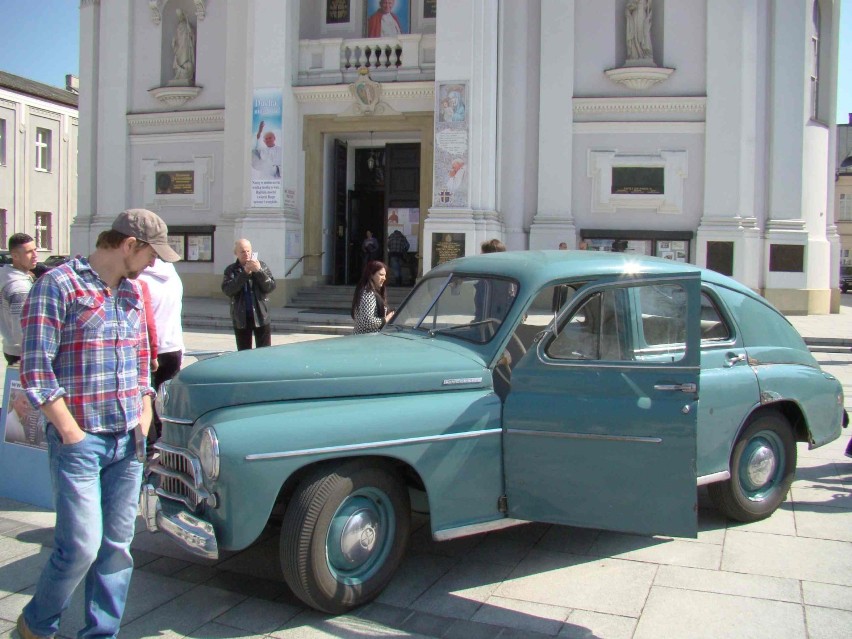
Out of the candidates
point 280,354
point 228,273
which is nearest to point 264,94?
point 228,273

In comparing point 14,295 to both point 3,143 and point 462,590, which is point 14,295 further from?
point 3,143

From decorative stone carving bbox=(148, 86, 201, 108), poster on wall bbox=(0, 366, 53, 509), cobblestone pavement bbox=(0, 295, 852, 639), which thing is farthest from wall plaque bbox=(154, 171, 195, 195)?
cobblestone pavement bbox=(0, 295, 852, 639)

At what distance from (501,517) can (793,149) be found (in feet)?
57.1

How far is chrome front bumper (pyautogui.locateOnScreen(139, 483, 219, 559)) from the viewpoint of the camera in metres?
3.54

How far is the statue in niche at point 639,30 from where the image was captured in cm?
1850

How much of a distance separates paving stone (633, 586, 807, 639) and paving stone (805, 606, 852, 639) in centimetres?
4

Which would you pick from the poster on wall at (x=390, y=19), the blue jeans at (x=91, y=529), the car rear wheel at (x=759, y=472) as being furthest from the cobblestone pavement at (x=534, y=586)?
the poster on wall at (x=390, y=19)

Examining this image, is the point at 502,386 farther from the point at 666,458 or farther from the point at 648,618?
the point at 648,618

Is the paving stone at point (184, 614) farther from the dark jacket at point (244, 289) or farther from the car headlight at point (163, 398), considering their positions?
the dark jacket at point (244, 289)

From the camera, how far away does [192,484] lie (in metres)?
3.73

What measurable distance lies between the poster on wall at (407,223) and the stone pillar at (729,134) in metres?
6.96

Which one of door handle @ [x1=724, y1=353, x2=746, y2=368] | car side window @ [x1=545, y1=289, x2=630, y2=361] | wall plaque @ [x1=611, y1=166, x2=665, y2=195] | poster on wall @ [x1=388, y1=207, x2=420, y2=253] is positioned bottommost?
door handle @ [x1=724, y1=353, x2=746, y2=368]

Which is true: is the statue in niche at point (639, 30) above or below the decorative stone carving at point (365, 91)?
above

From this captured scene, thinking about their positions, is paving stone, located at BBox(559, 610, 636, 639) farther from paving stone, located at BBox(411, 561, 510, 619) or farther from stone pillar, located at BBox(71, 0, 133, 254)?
stone pillar, located at BBox(71, 0, 133, 254)
